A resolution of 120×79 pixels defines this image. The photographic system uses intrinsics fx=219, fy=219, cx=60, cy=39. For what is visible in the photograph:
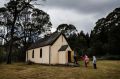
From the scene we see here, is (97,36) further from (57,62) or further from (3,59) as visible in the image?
(57,62)

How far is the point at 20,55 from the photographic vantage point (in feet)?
211

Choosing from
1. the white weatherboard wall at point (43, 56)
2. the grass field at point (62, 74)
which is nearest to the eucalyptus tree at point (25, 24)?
the white weatherboard wall at point (43, 56)

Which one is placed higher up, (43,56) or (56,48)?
(56,48)

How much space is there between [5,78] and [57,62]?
20.6 metres

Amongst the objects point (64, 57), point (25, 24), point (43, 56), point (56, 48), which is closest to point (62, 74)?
point (64, 57)

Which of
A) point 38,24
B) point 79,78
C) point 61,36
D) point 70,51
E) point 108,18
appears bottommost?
point 79,78

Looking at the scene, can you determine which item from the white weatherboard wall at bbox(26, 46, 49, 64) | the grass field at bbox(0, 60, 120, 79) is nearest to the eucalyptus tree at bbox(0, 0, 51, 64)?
the white weatherboard wall at bbox(26, 46, 49, 64)

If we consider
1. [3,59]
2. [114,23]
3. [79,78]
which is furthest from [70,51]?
[114,23]

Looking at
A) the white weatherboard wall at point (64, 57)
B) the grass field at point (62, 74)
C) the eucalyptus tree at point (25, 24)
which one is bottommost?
the grass field at point (62, 74)

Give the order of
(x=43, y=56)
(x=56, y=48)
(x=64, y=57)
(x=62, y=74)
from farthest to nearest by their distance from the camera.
Result: (x=43, y=56) → (x=56, y=48) → (x=64, y=57) → (x=62, y=74)

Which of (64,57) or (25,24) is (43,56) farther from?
(25,24)

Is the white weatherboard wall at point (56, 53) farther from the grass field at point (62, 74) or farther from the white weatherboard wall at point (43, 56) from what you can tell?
the grass field at point (62, 74)

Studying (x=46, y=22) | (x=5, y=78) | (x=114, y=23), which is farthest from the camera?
(x=114, y=23)

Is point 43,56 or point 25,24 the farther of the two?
point 25,24
